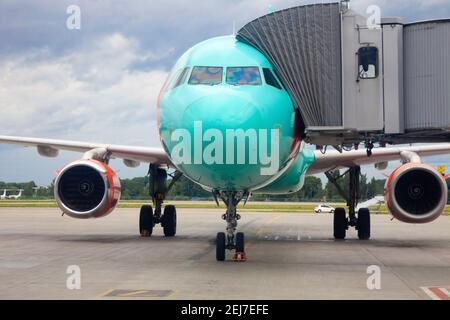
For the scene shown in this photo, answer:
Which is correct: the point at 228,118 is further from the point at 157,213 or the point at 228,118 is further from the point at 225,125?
the point at 157,213

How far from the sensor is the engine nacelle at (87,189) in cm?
1512

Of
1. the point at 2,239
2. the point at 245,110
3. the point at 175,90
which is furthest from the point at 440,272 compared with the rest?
the point at 2,239

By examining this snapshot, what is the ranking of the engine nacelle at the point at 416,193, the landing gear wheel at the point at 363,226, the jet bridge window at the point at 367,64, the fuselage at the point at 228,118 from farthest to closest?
1. the landing gear wheel at the point at 363,226
2. the engine nacelle at the point at 416,193
3. the jet bridge window at the point at 367,64
4. the fuselage at the point at 228,118

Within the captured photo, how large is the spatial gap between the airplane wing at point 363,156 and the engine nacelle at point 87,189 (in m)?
5.92

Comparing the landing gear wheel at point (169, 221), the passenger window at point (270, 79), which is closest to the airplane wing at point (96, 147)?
the landing gear wheel at point (169, 221)

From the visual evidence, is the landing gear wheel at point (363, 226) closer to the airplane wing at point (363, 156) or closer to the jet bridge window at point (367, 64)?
the airplane wing at point (363, 156)

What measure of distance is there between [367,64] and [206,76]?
2702 millimetres

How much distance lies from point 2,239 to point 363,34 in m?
11.1

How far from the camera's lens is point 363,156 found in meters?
18.3

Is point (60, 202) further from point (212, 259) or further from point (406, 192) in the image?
point (406, 192)

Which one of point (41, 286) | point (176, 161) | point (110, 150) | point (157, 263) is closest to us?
point (41, 286)

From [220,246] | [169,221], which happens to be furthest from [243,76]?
[169,221]

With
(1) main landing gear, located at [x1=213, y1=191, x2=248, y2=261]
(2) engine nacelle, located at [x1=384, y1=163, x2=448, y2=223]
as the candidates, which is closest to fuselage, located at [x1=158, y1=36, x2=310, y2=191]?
(1) main landing gear, located at [x1=213, y1=191, x2=248, y2=261]

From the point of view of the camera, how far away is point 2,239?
17.7 m
